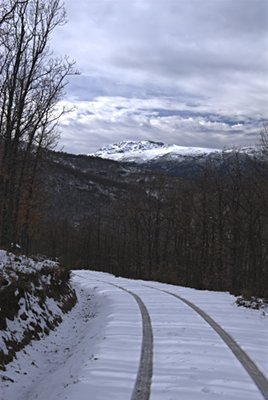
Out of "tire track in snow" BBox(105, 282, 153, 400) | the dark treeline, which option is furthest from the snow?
the dark treeline

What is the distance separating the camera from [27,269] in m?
15.3

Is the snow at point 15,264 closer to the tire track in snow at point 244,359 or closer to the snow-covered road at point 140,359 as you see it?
the snow-covered road at point 140,359

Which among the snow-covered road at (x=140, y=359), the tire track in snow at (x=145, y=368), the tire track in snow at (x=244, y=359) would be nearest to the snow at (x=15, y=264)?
the snow-covered road at (x=140, y=359)

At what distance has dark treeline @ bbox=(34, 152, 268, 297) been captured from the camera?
41750mm

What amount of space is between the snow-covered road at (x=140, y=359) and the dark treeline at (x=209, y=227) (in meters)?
17.8

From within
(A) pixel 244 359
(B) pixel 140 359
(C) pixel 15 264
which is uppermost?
(C) pixel 15 264

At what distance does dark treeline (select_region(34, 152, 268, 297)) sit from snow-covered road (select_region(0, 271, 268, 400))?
17.8 m

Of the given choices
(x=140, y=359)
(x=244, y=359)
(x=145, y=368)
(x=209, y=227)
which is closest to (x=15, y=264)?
(x=140, y=359)

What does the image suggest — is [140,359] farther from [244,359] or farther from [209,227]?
[209,227]

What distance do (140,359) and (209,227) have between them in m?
41.8

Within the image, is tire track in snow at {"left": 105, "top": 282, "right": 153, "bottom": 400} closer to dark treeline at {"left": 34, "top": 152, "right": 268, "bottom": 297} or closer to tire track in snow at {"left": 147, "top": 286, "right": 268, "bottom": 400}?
tire track in snow at {"left": 147, "top": 286, "right": 268, "bottom": 400}

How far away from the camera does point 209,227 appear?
1961 inches

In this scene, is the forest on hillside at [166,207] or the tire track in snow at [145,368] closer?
the tire track in snow at [145,368]

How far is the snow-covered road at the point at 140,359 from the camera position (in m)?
7.09
